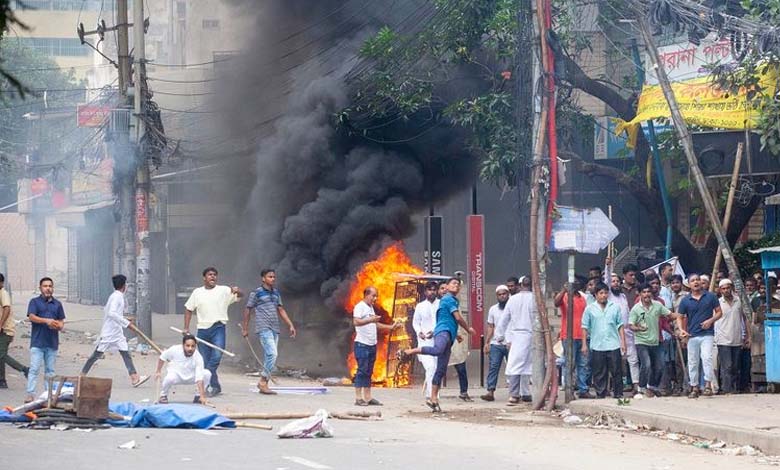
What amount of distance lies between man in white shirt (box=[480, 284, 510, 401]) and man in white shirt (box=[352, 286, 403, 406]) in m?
1.60

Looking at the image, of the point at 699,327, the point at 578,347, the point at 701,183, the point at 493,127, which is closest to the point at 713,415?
the point at 699,327

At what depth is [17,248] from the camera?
58125 mm

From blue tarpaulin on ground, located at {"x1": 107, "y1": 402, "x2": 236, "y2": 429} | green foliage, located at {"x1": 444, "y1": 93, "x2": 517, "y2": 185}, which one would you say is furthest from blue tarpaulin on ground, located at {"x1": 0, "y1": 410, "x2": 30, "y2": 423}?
green foliage, located at {"x1": 444, "y1": 93, "x2": 517, "y2": 185}

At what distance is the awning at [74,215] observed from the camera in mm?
43731

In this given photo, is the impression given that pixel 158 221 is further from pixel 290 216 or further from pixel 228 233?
pixel 290 216

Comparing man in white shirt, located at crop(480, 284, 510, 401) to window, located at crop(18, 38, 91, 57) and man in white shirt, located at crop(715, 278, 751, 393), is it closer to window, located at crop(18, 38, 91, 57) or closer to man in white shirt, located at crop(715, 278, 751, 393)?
man in white shirt, located at crop(715, 278, 751, 393)

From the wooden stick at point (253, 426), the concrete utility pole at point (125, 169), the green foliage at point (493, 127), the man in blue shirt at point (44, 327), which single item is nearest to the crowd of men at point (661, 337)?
the green foliage at point (493, 127)

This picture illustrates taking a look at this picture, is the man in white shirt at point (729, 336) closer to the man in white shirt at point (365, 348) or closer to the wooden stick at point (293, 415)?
the man in white shirt at point (365, 348)

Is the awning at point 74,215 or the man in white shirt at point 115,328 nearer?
the man in white shirt at point 115,328

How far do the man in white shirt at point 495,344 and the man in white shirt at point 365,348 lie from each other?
160 cm

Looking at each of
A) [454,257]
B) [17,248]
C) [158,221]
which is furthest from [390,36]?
[17,248]

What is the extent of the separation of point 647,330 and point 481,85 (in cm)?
716

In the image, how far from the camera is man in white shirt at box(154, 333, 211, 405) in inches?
521

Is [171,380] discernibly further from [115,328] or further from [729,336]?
[729,336]
